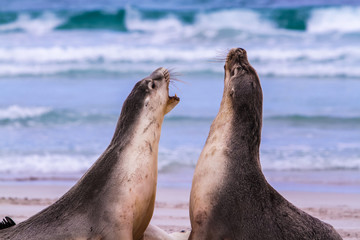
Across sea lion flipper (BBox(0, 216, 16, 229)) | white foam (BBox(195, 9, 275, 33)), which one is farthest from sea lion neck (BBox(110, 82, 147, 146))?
white foam (BBox(195, 9, 275, 33))

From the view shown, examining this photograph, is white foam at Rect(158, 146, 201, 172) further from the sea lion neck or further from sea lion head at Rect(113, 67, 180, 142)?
the sea lion neck

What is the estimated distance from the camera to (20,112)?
1406 centimetres

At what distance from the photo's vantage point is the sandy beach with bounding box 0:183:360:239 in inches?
275

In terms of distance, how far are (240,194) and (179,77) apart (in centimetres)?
1286

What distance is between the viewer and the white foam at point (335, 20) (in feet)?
88.1

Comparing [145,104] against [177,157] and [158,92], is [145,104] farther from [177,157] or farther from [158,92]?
[177,157]

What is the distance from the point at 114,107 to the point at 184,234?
949 cm

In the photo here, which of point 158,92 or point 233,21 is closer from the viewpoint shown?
point 158,92

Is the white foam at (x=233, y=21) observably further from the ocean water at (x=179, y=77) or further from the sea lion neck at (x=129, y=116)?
the sea lion neck at (x=129, y=116)

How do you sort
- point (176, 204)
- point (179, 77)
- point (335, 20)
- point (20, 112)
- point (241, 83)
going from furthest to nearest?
point (335, 20), point (179, 77), point (20, 112), point (176, 204), point (241, 83)

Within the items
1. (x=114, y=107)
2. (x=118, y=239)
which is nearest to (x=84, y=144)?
(x=114, y=107)

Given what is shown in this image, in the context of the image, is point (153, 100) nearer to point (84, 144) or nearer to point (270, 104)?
point (84, 144)

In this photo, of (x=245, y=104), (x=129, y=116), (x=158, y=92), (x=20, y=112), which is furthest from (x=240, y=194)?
(x=20, y=112)

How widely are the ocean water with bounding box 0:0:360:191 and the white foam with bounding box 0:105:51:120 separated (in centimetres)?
2
